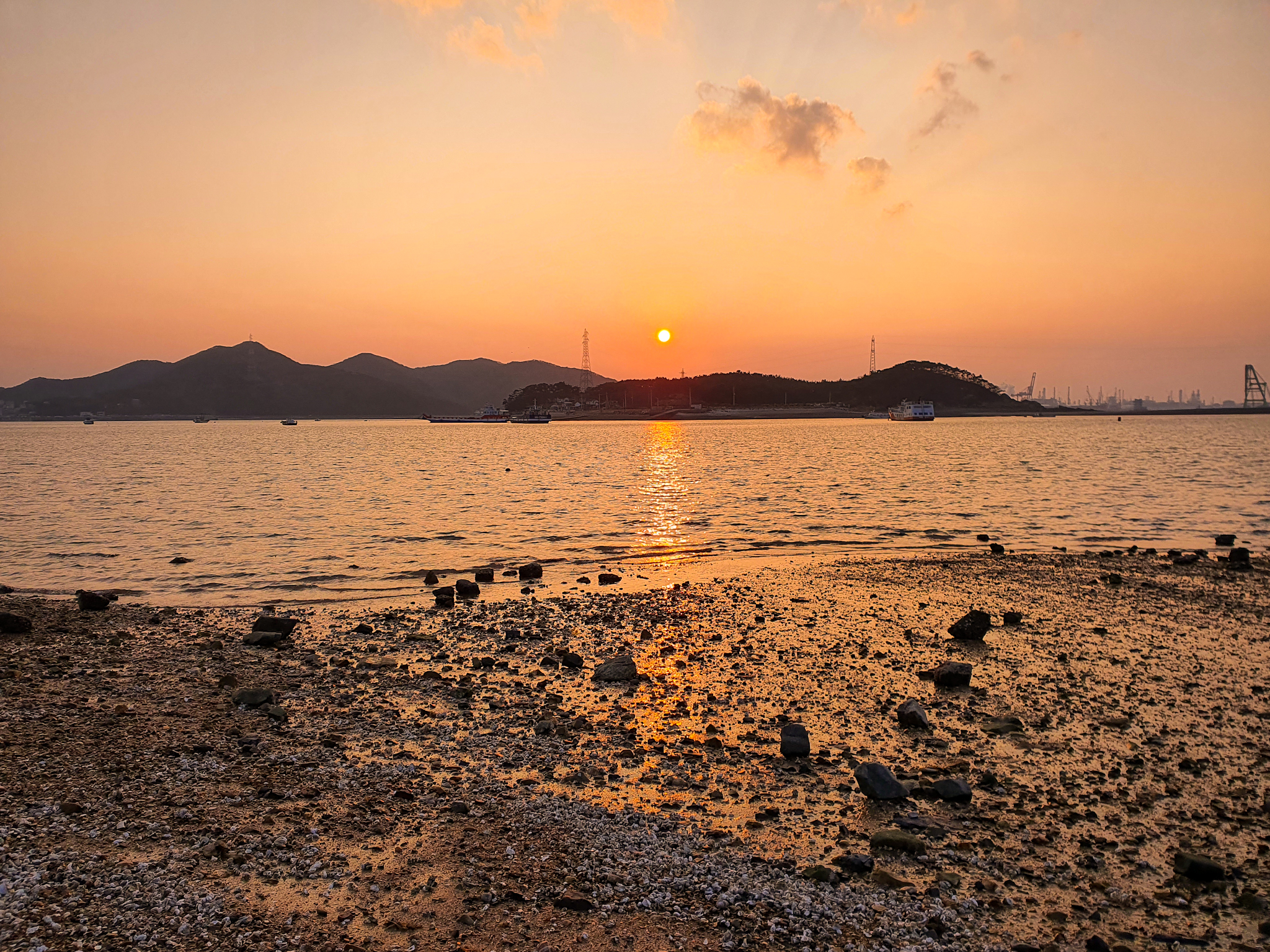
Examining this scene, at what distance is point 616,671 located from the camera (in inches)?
535

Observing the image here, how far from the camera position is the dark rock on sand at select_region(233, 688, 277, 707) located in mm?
11930

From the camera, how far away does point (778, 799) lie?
8.98m

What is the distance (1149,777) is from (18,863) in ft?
42.7

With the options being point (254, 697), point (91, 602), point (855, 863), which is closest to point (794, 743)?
point (855, 863)

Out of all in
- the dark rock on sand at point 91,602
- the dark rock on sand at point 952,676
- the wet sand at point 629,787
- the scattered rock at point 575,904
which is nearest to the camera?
the wet sand at point 629,787

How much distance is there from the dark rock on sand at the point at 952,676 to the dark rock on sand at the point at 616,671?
5508 millimetres

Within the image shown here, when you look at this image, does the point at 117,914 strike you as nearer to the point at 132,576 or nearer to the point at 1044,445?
the point at 132,576

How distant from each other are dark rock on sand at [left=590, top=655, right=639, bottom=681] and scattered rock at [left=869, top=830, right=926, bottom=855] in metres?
6.18

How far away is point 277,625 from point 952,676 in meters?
14.5

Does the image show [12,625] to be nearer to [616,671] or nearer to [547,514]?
[616,671]

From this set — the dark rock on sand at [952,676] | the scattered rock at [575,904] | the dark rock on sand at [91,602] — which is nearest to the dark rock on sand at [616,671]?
the dark rock on sand at [952,676]

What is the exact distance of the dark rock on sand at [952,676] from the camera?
12953 millimetres

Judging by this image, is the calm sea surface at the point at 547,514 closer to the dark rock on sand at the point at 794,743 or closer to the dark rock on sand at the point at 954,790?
the dark rock on sand at the point at 794,743

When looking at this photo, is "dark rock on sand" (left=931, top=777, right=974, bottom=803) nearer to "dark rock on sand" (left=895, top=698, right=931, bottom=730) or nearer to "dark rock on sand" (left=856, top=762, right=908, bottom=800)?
"dark rock on sand" (left=856, top=762, right=908, bottom=800)
